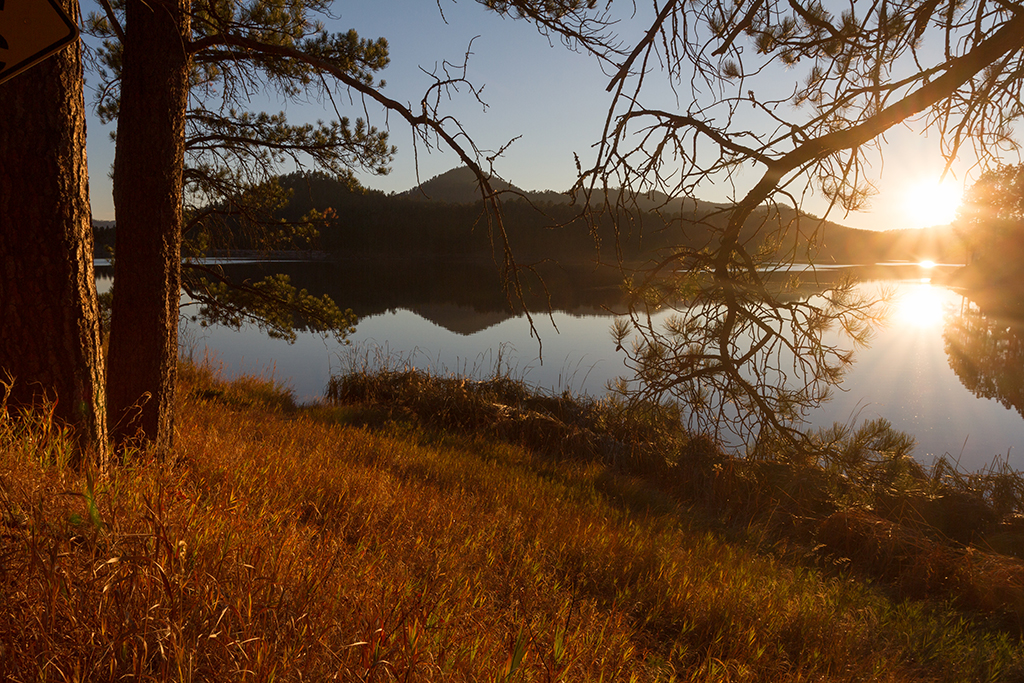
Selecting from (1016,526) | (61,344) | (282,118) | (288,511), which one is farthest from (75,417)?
(1016,526)

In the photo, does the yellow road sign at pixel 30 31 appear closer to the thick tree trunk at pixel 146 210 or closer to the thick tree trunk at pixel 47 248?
the thick tree trunk at pixel 47 248

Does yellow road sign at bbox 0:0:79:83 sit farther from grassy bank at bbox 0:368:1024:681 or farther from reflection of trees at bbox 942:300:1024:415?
reflection of trees at bbox 942:300:1024:415

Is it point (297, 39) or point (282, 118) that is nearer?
point (297, 39)

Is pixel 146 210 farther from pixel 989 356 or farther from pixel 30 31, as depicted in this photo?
pixel 989 356

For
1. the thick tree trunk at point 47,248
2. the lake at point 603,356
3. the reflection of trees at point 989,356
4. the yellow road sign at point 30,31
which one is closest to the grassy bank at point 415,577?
the thick tree trunk at point 47,248

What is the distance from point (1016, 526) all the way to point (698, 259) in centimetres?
683

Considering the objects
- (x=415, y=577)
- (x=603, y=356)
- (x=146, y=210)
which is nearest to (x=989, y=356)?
(x=603, y=356)

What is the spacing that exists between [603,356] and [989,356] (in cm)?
1336

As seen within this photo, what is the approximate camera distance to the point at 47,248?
270cm

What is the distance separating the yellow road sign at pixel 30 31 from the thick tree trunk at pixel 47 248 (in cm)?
131

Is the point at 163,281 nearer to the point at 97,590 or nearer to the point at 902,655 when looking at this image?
the point at 97,590

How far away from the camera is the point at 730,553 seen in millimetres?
5016

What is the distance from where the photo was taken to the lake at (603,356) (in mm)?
11883

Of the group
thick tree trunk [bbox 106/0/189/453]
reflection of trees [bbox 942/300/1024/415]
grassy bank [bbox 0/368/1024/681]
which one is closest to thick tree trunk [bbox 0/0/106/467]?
grassy bank [bbox 0/368/1024/681]
